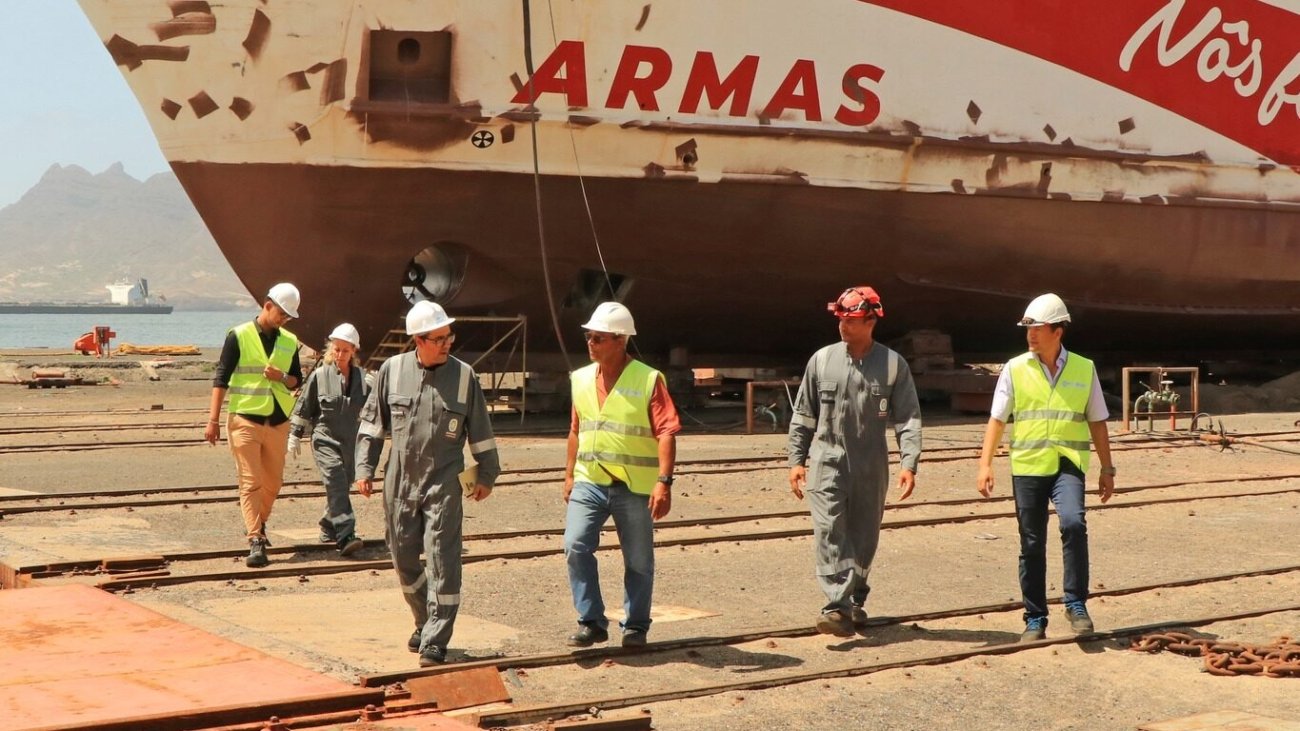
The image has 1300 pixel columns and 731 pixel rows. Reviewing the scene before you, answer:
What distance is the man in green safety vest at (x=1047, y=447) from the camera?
23.7 ft

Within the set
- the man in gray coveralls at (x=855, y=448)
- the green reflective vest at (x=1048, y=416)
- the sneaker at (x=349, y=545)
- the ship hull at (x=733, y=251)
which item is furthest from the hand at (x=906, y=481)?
the ship hull at (x=733, y=251)

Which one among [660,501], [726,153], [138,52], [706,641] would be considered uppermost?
[138,52]

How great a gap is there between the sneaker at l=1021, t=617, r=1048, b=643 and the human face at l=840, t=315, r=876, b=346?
1.49 m

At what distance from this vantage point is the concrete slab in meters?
5.19

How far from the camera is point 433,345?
22.3 feet

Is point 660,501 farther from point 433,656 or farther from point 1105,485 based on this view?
point 1105,485

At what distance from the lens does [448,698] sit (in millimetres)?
5863

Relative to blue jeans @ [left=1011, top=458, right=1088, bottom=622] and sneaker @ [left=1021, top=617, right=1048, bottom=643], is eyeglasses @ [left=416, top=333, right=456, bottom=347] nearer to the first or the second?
blue jeans @ [left=1011, top=458, right=1088, bottom=622]

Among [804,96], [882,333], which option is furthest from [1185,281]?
[804,96]

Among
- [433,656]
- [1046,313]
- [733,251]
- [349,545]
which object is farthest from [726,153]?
[433,656]

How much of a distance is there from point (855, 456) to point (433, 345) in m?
2.05

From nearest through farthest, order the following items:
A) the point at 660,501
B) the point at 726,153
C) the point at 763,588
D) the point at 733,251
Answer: the point at 660,501
the point at 763,588
the point at 726,153
the point at 733,251

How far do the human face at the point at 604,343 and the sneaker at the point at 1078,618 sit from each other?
239 cm

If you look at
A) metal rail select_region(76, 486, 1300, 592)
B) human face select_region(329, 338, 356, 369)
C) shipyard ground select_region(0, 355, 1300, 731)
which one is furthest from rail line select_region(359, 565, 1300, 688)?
human face select_region(329, 338, 356, 369)
